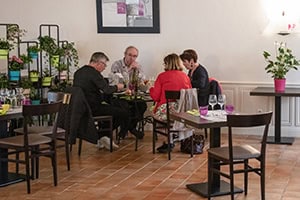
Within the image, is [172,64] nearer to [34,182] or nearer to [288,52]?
[288,52]

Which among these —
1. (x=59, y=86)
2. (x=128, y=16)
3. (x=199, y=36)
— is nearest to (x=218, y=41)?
(x=199, y=36)

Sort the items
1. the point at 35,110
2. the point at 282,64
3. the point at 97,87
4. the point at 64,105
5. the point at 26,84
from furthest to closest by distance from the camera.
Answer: the point at 26,84
the point at 282,64
the point at 97,87
the point at 64,105
the point at 35,110

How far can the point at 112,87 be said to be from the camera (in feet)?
21.1

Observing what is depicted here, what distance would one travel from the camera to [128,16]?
769 cm

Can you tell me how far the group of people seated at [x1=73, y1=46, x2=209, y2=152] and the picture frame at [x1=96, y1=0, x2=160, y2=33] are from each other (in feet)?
1.59

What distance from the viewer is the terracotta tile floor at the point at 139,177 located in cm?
469

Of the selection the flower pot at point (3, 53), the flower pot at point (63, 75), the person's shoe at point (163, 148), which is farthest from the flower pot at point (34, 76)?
the person's shoe at point (163, 148)

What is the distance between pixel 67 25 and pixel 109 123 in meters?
2.28

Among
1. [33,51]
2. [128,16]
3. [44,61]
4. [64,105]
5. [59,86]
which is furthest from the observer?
[44,61]

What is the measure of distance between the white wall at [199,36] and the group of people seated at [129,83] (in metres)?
0.54

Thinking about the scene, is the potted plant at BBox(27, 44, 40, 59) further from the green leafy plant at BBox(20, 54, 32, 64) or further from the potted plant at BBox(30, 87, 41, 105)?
the potted plant at BBox(30, 87, 41, 105)

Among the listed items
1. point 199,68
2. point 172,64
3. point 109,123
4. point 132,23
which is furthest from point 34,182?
point 132,23

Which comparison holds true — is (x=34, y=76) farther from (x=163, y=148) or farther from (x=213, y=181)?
(x=213, y=181)

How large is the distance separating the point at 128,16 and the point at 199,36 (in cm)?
106
